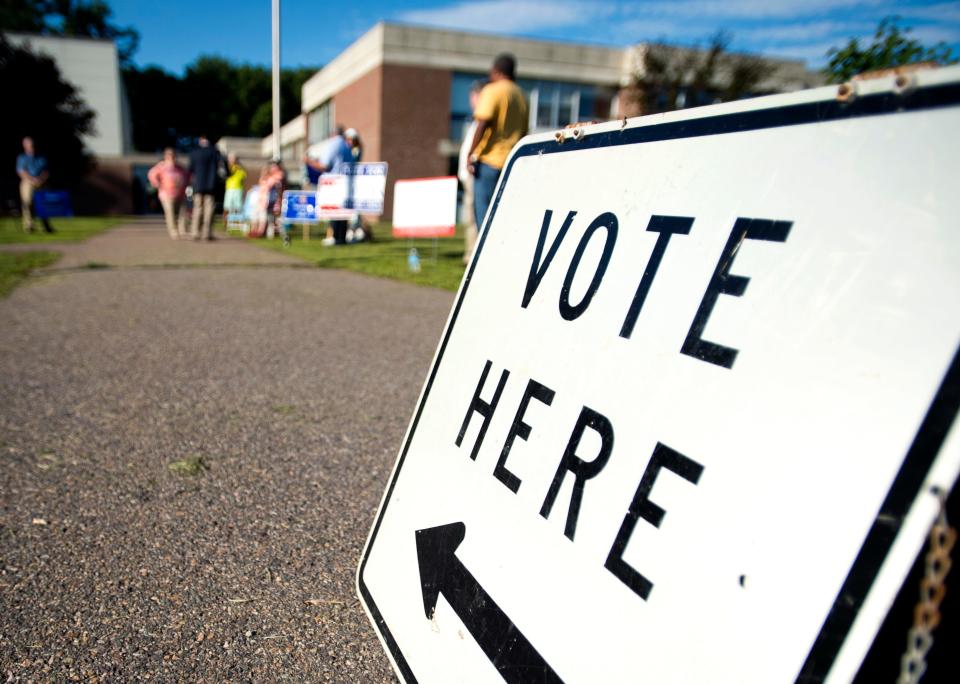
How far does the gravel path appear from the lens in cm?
158

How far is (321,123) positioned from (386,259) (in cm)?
3084

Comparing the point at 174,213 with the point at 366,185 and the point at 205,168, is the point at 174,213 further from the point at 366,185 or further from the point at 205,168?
the point at 366,185

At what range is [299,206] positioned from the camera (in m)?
14.2

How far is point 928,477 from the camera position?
0.63 meters

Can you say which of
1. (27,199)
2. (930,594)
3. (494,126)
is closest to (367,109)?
(27,199)

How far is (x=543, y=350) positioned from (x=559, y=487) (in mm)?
269

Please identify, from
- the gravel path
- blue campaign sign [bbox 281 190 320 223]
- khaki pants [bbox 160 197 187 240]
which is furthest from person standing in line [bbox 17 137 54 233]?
the gravel path

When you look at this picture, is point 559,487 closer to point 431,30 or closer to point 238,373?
→ point 238,373

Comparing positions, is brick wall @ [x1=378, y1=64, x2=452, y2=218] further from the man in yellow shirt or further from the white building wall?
the white building wall

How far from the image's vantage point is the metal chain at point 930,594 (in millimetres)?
606

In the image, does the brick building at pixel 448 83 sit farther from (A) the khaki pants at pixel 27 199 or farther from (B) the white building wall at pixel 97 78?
(B) the white building wall at pixel 97 78

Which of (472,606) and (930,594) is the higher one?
(930,594)

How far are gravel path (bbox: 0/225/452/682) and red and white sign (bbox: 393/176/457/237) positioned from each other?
3704mm

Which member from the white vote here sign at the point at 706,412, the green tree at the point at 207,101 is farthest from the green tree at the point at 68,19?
the white vote here sign at the point at 706,412
